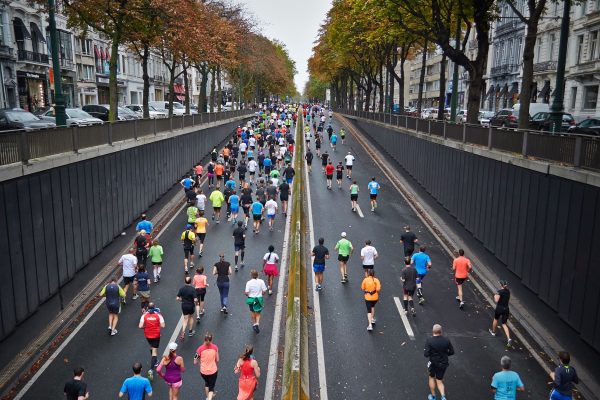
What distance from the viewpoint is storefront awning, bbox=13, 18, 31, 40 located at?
4207 centimetres

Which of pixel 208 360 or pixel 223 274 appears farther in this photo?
Result: pixel 223 274

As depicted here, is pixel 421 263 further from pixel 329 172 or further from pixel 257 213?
pixel 329 172

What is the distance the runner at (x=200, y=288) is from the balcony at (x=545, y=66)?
145ft

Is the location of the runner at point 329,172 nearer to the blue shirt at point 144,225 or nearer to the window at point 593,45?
the blue shirt at point 144,225

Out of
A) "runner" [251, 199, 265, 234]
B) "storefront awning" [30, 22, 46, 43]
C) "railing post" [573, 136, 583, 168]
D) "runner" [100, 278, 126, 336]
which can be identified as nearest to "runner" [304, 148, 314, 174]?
"runner" [251, 199, 265, 234]

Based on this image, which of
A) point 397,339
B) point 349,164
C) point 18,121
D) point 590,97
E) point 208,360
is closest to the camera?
point 208,360

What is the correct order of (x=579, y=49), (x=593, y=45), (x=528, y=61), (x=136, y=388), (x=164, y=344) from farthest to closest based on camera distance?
(x=579, y=49), (x=593, y=45), (x=528, y=61), (x=164, y=344), (x=136, y=388)

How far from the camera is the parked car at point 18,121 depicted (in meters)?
23.0

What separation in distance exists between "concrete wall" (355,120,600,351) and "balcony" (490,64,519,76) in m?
39.3

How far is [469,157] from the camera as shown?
21.2 meters

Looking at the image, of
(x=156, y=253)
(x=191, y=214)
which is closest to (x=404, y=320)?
(x=156, y=253)

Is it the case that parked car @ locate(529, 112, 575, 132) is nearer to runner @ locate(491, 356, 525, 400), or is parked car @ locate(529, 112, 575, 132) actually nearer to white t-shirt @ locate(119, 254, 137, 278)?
runner @ locate(491, 356, 525, 400)

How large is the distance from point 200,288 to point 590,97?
3959 cm

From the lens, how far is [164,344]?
42.2 feet
